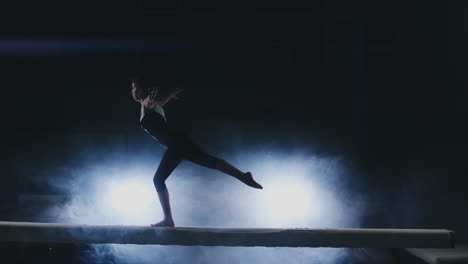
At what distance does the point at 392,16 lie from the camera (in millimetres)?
6047

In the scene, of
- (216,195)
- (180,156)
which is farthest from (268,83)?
(180,156)

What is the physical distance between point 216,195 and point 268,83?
2067 mm

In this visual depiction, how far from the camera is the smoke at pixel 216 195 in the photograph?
5.90 metres

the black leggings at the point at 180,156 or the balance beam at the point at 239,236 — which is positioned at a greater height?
the black leggings at the point at 180,156

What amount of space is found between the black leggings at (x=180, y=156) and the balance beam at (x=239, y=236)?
568 millimetres

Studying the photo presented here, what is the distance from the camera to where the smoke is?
5.90 meters

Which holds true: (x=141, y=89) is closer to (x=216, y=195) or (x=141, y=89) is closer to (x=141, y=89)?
(x=141, y=89)

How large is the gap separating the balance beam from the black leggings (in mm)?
568

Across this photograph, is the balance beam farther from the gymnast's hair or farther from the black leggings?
the gymnast's hair

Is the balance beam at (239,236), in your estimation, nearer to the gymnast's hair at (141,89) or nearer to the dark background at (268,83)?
the gymnast's hair at (141,89)

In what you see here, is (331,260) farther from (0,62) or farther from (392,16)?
(0,62)

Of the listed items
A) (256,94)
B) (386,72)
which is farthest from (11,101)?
(386,72)

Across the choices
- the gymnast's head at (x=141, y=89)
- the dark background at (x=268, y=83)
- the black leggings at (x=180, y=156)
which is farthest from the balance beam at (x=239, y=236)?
the dark background at (x=268, y=83)

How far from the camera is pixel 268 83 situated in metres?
6.04
